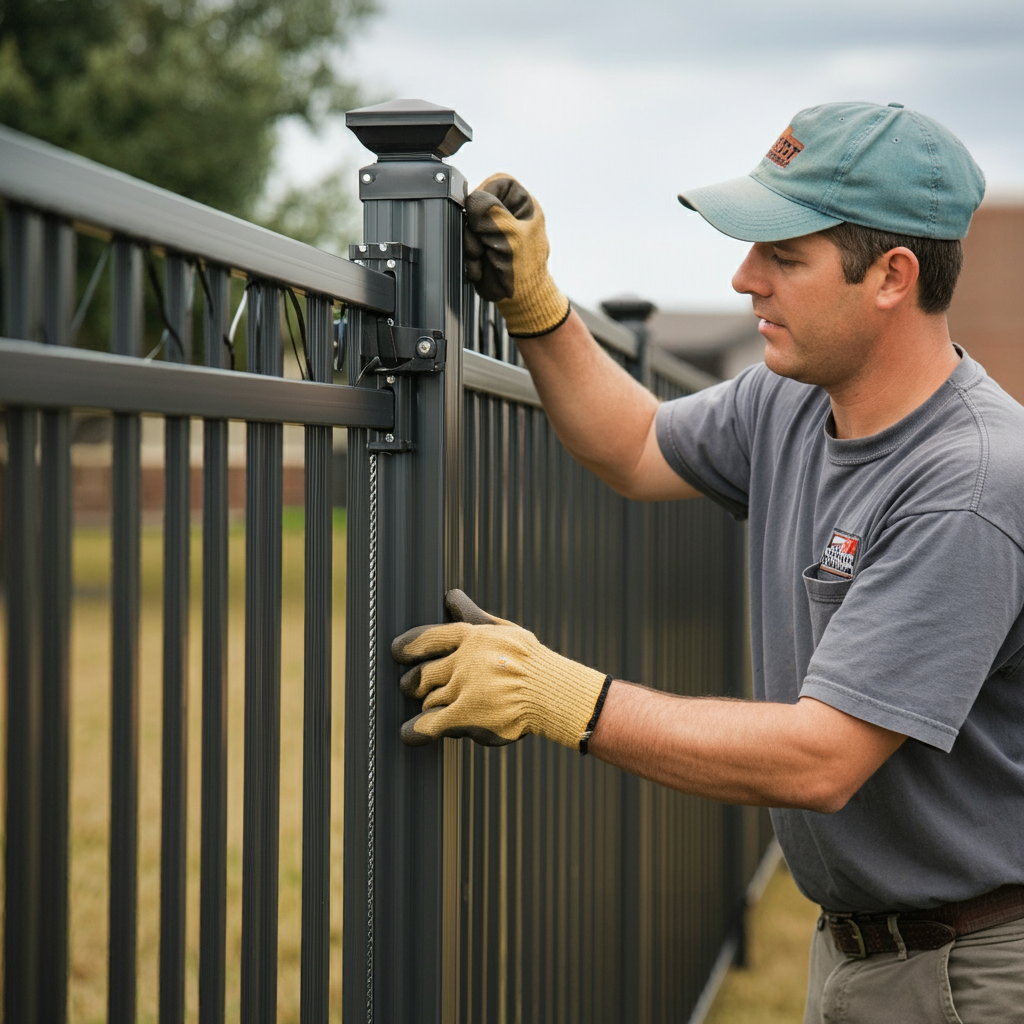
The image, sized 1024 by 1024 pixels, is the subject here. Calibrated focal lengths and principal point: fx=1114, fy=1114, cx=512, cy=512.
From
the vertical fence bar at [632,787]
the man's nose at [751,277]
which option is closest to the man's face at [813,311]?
the man's nose at [751,277]

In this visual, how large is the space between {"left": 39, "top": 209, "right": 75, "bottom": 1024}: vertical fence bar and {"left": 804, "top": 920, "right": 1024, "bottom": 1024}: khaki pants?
1.63 m

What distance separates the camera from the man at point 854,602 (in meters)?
1.68

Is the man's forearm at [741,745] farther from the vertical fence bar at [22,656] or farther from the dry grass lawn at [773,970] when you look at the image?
the dry grass lawn at [773,970]

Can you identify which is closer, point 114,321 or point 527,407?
point 114,321

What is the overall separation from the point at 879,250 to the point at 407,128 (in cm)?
86

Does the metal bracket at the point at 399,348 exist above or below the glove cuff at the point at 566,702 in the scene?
above

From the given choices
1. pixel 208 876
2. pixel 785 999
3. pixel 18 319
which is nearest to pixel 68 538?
pixel 18 319

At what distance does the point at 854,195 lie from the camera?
6.25ft

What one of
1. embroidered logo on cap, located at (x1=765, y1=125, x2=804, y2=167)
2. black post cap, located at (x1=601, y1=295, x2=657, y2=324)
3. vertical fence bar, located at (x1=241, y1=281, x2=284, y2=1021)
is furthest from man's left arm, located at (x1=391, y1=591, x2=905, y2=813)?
black post cap, located at (x1=601, y1=295, x2=657, y2=324)

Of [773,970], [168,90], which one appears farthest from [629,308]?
[168,90]

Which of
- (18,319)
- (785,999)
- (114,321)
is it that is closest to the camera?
(18,319)

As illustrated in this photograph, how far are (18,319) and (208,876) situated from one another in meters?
0.64

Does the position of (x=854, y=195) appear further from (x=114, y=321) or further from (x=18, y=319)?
(x=18, y=319)

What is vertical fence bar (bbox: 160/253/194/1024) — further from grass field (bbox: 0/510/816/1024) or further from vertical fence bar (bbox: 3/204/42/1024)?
grass field (bbox: 0/510/816/1024)
